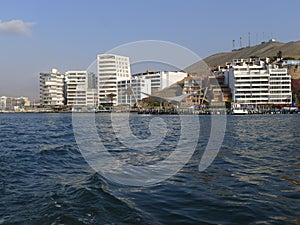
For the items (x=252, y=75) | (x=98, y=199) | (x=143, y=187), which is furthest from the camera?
(x=252, y=75)

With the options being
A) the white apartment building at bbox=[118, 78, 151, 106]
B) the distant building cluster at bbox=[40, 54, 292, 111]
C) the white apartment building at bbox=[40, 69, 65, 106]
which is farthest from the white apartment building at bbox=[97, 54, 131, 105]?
the white apartment building at bbox=[40, 69, 65, 106]

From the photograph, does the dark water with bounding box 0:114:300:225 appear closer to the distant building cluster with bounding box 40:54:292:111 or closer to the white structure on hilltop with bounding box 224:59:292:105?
the white structure on hilltop with bounding box 224:59:292:105

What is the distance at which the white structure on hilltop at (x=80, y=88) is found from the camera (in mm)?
139750

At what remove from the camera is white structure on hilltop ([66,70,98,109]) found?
5502 inches

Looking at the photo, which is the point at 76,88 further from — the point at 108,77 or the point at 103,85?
the point at 108,77

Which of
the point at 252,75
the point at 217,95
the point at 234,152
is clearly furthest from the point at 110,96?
the point at 234,152

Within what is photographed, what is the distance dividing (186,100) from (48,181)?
104 m

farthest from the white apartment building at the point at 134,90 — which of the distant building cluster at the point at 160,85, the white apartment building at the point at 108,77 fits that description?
the white apartment building at the point at 108,77

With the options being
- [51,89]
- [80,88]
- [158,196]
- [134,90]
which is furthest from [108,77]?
[158,196]

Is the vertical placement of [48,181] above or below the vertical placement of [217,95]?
below

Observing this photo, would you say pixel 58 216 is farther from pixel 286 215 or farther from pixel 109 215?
pixel 286 215

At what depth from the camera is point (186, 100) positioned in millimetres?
110312

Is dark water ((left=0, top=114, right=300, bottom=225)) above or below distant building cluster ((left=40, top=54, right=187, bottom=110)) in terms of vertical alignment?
below

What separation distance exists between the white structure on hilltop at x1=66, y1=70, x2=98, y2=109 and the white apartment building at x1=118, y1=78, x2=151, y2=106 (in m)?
15.3
